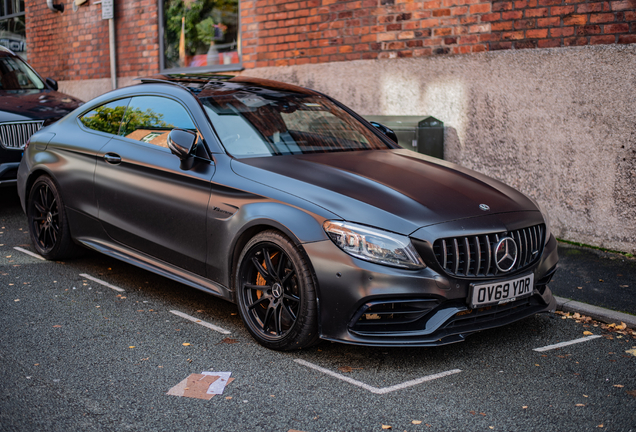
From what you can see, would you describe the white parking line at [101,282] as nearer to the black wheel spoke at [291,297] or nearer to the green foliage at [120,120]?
the green foliage at [120,120]

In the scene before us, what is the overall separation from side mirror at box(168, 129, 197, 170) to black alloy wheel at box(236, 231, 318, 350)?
82 centimetres

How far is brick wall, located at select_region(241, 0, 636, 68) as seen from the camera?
655 centimetres

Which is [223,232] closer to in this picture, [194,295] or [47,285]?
[194,295]

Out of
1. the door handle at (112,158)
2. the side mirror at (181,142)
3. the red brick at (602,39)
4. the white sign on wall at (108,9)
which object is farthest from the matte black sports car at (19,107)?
the red brick at (602,39)

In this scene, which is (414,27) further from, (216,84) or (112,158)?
(112,158)

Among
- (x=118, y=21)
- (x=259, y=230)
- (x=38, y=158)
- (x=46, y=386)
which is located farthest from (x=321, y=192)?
(x=118, y=21)

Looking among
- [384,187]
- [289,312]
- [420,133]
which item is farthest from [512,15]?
[289,312]

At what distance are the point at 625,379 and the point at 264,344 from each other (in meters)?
2.09

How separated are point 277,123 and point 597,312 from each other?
2.70 meters

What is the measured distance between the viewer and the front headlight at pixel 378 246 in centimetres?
352

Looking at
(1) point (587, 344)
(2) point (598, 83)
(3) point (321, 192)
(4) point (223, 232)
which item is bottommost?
(1) point (587, 344)

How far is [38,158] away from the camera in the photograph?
5.95m

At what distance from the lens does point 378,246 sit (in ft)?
11.6

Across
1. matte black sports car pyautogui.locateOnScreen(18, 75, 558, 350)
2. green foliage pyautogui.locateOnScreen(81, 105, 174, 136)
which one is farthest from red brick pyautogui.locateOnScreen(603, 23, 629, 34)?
green foliage pyautogui.locateOnScreen(81, 105, 174, 136)
